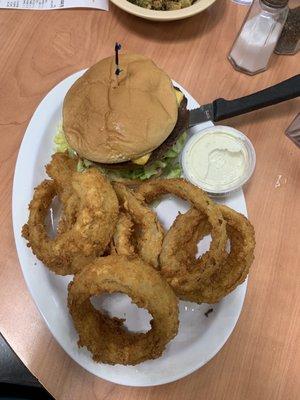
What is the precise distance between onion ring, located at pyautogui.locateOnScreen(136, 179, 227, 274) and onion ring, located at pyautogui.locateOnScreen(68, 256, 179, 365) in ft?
0.47

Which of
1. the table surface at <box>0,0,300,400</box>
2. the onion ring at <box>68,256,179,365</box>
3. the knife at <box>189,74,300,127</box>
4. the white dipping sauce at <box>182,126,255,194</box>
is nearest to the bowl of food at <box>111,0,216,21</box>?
the table surface at <box>0,0,300,400</box>

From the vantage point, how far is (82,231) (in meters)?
1.33

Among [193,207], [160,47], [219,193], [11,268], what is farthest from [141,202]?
[160,47]

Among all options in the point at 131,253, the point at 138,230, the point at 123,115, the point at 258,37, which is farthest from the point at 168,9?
the point at 131,253

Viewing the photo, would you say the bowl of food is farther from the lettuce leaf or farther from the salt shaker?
the lettuce leaf

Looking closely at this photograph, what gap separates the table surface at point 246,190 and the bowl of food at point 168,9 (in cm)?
13

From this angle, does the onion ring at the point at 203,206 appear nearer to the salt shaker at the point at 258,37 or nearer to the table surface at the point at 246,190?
the table surface at the point at 246,190

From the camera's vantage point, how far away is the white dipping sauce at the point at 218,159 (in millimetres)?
1535

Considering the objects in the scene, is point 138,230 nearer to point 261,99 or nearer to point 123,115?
point 123,115

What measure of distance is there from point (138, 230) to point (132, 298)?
29 centimetres

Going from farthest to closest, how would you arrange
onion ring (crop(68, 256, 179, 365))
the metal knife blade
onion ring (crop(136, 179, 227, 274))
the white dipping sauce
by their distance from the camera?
the metal knife blade < the white dipping sauce < onion ring (crop(136, 179, 227, 274)) < onion ring (crop(68, 256, 179, 365))

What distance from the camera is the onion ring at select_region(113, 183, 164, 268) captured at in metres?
1.37

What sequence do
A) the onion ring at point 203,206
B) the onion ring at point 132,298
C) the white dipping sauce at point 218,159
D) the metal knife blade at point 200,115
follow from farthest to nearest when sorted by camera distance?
the metal knife blade at point 200,115
the white dipping sauce at point 218,159
the onion ring at point 203,206
the onion ring at point 132,298

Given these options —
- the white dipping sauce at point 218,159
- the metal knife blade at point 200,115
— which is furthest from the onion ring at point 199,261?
the metal knife blade at point 200,115
